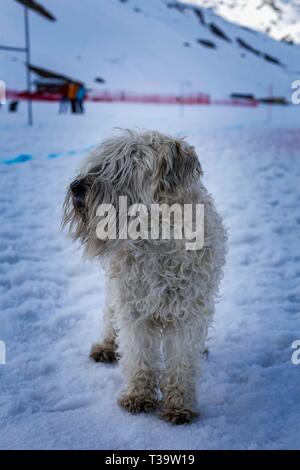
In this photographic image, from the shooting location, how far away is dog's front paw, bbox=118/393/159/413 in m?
3.04

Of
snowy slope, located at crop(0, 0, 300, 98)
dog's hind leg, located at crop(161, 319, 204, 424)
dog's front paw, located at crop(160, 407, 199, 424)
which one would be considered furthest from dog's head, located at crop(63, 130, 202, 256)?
snowy slope, located at crop(0, 0, 300, 98)

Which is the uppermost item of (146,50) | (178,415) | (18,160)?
(146,50)

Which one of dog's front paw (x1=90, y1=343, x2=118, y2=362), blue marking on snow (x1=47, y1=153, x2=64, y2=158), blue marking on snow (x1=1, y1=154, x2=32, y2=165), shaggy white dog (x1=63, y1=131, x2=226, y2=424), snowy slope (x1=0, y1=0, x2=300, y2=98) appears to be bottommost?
dog's front paw (x1=90, y1=343, x2=118, y2=362)

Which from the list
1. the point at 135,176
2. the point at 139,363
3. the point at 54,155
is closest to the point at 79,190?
the point at 135,176

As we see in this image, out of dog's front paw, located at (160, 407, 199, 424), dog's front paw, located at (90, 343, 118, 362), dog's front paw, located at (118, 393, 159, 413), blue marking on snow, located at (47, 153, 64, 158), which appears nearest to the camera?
dog's front paw, located at (160, 407, 199, 424)

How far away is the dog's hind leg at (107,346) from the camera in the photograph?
3697mm

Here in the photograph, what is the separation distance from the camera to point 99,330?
163 inches

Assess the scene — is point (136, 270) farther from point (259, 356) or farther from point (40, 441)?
point (259, 356)

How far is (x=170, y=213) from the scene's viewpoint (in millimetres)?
2842

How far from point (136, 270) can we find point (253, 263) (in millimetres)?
2857

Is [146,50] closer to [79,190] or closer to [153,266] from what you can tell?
[79,190]

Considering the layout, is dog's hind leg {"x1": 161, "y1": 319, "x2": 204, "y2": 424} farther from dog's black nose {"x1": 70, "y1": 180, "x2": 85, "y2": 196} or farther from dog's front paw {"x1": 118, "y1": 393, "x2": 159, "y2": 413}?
dog's black nose {"x1": 70, "y1": 180, "x2": 85, "y2": 196}

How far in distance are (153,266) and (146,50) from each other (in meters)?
57.4
